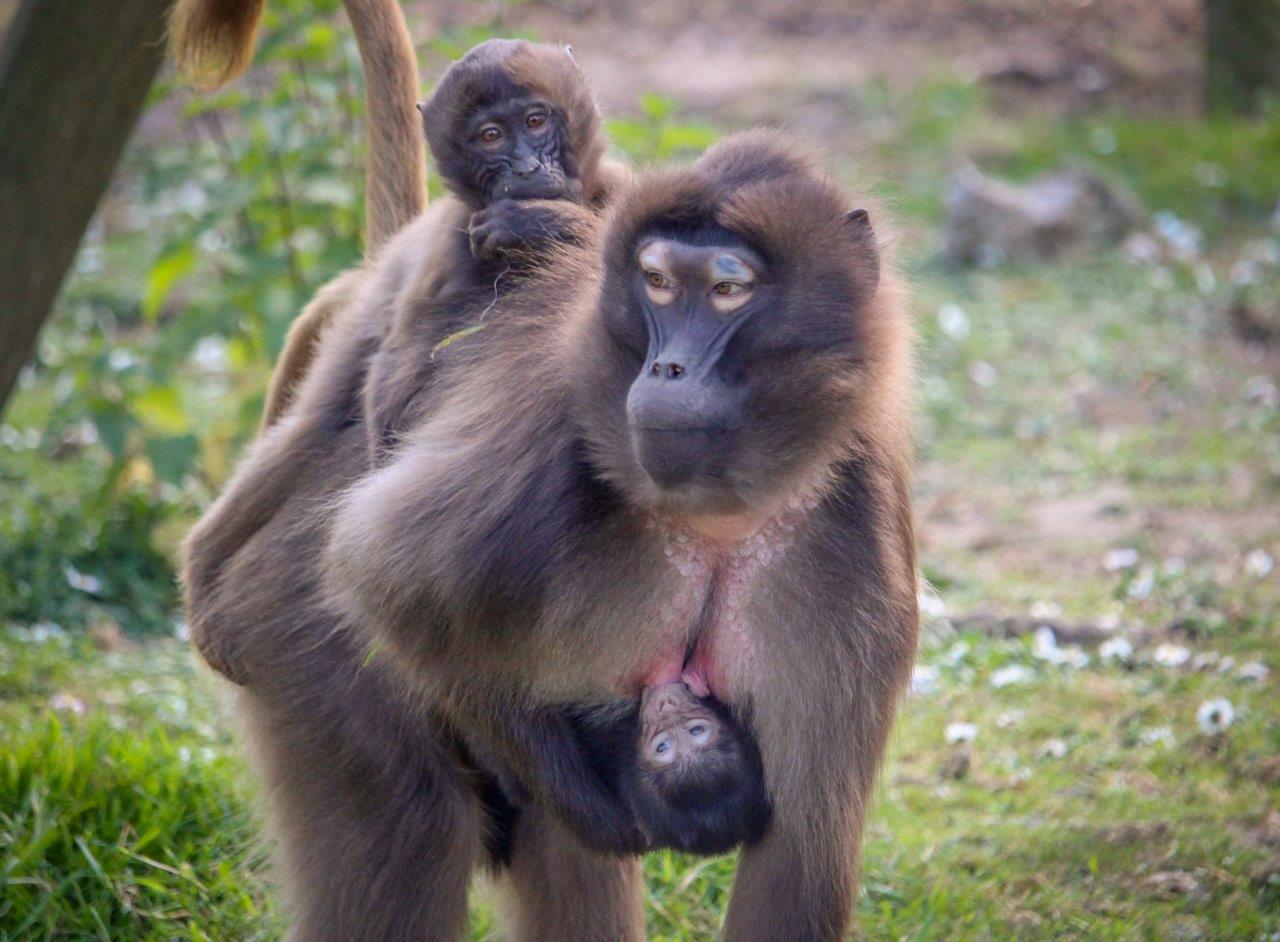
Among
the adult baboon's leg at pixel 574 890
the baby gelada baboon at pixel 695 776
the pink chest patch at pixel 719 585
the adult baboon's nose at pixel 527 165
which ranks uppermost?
the adult baboon's nose at pixel 527 165

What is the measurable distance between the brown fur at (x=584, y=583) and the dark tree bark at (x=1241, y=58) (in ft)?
27.7

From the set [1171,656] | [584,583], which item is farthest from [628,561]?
[1171,656]

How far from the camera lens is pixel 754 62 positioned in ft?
35.8

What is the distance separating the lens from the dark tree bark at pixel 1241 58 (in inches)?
407

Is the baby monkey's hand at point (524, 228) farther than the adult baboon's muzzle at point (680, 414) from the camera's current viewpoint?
Yes

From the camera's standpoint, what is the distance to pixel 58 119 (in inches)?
167

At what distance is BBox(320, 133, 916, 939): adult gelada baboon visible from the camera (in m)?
2.71

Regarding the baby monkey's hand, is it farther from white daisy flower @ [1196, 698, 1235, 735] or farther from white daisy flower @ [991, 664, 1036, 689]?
white daisy flower @ [1196, 698, 1235, 735]

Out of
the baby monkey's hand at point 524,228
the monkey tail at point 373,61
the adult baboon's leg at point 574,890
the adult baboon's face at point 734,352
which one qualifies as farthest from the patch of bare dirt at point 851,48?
the adult baboon's face at point 734,352

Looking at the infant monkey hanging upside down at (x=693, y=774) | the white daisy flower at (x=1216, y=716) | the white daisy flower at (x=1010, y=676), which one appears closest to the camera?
the infant monkey hanging upside down at (x=693, y=774)

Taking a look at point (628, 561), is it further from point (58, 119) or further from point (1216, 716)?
point (1216, 716)

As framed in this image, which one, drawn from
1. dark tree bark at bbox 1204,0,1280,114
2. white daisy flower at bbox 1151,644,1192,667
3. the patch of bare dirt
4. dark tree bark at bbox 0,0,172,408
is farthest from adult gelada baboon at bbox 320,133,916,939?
dark tree bark at bbox 1204,0,1280,114

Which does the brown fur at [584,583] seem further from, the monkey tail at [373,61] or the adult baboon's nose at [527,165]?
the monkey tail at [373,61]

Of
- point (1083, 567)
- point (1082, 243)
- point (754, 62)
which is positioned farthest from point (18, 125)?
point (754, 62)
